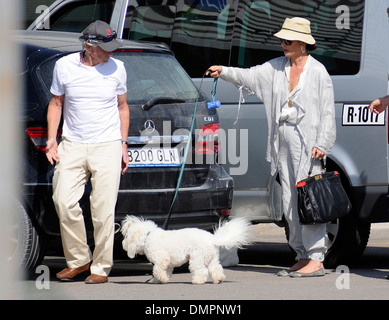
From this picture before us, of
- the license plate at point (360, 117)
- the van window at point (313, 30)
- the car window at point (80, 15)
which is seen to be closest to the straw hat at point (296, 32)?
the van window at point (313, 30)

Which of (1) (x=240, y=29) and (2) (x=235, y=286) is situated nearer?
(2) (x=235, y=286)

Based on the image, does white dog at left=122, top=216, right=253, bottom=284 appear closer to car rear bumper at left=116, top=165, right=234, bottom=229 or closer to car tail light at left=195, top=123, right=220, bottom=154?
car rear bumper at left=116, top=165, right=234, bottom=229

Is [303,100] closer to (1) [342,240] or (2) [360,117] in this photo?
(2) [360,117]

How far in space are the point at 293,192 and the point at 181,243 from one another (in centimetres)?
107

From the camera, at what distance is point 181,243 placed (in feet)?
16.7

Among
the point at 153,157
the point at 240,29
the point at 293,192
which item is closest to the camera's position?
the point at 153,157

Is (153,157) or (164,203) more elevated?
(153,157)

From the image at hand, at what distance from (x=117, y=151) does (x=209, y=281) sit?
1.12 meters

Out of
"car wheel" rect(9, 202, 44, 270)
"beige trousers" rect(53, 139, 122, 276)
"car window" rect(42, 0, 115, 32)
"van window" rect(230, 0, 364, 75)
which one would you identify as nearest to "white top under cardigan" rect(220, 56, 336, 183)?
"van window" rect(230, 0, 364, 75)

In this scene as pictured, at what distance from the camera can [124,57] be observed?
18.2ft

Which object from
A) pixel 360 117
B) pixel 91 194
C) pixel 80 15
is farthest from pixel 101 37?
pixel 80 15

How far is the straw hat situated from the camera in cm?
555

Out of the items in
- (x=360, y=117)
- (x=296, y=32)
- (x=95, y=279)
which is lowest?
(x=95, y=279)

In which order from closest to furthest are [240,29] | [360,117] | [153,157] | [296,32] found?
[153,157]
[296,32]
[360,117]
[240,29]
